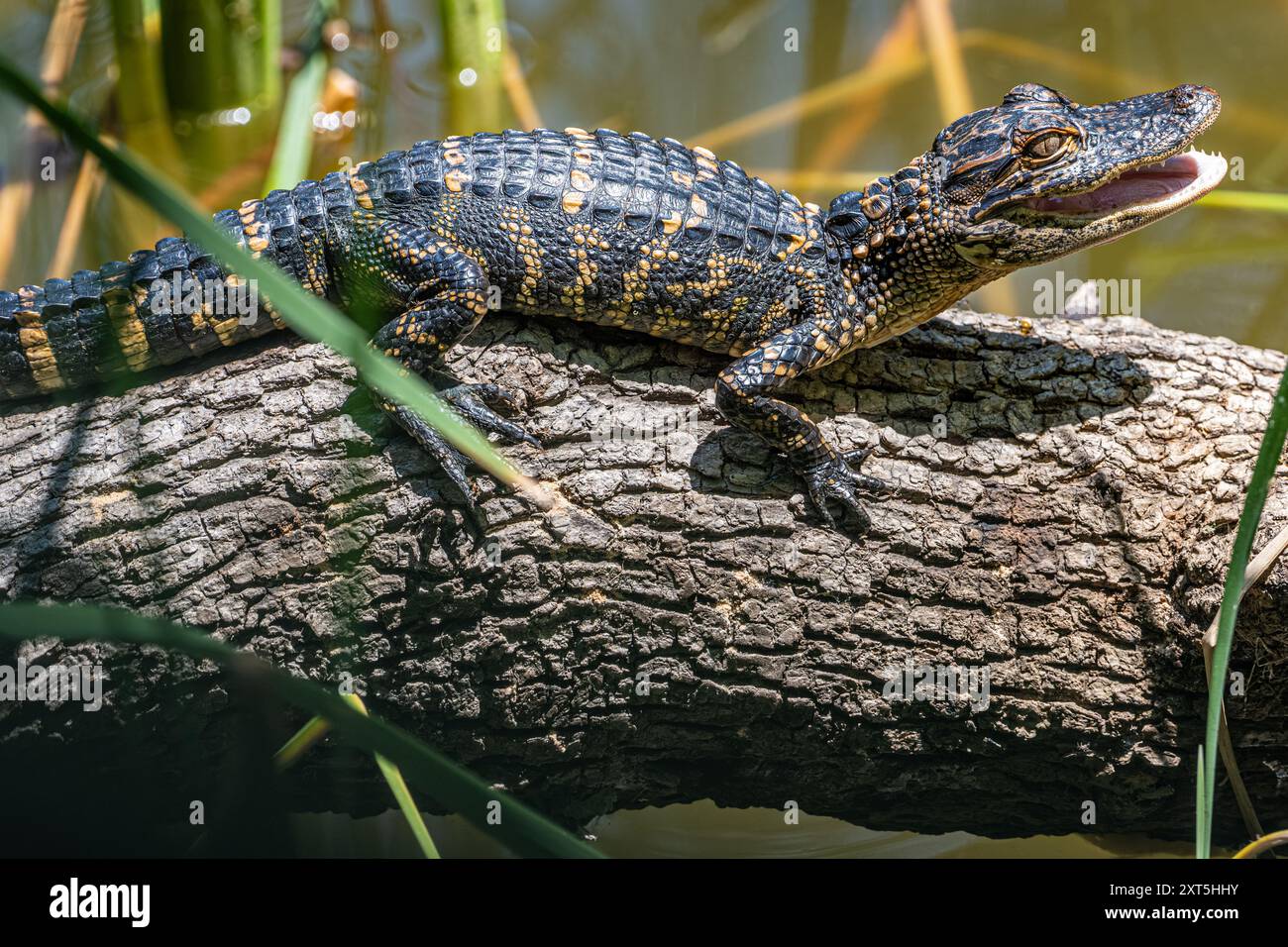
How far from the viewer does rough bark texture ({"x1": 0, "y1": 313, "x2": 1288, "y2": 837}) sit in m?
2.92

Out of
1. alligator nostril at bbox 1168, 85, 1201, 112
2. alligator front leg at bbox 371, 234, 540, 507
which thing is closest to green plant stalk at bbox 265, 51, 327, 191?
alligator front leg at bbox 371, 234, 540, 507

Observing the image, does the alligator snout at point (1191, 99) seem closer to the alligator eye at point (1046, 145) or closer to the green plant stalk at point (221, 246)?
the alligator eye at point (1046, 145)

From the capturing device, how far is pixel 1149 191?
3.32m

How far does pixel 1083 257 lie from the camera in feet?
18.4

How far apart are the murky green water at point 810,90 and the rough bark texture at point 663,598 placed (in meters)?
2.66

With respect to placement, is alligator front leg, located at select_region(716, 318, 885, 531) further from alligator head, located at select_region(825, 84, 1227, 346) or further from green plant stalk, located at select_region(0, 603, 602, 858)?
green plant stalk, located at select_region(0, 603, 602, 858)

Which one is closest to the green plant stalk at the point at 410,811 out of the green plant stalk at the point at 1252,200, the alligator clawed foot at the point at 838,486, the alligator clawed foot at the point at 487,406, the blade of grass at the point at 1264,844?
the alligator clawed foot at the point at 487,406

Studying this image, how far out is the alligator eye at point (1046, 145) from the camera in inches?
126

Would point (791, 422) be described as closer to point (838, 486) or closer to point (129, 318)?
point (838, 486)

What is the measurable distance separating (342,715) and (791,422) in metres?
2.00

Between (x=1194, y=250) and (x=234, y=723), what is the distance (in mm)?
5523

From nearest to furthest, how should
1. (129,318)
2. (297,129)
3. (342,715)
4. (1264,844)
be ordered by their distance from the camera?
(342,715), (1264,844), (129,318), (297,129)

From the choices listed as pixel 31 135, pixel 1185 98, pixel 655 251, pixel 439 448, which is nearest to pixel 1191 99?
pixel 1185 98

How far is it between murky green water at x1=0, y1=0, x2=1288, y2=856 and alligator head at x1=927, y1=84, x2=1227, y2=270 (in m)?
2.10
